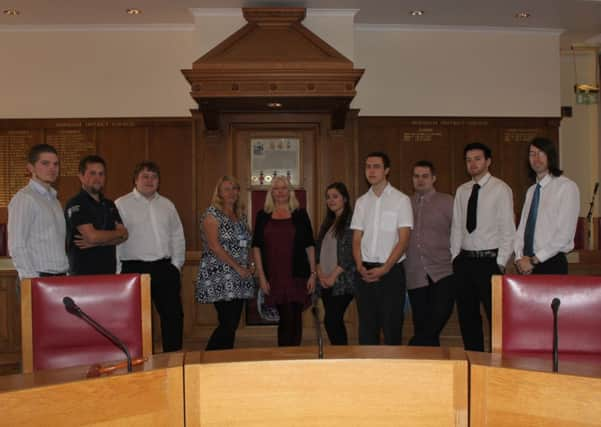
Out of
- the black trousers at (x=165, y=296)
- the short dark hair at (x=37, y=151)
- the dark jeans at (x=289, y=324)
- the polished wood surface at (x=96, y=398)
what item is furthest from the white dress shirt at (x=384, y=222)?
the polished wood surface at (x=96, y=398)

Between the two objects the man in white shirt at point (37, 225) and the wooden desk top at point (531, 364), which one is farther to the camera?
the man in white shirt at point (37, 225)

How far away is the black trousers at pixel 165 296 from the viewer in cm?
445

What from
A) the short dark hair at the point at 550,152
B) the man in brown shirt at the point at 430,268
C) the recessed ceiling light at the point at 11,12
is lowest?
the man in brown shirt at the point at 430,268

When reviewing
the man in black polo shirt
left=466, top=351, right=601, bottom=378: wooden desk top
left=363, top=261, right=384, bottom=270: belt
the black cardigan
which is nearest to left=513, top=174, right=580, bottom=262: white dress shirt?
left=363, top=261, right=384, bottom=270: belt

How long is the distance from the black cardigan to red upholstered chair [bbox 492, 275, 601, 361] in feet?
8.06

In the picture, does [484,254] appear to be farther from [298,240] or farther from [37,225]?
[37,225]

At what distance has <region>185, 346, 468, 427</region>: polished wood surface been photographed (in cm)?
160

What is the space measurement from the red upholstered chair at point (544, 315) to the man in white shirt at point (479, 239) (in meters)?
1.93

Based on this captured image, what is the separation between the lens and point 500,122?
745 centimetres

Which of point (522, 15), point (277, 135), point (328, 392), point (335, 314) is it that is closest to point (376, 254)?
point (335, 314)

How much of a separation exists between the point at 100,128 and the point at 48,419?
618cm

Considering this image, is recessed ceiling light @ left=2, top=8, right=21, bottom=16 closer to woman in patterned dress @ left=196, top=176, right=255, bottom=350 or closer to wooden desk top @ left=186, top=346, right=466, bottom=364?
woman in patterned dress @ left=196, top=176, right=255, bottom=350

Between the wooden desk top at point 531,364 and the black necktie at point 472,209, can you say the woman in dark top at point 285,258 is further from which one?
the wooden desk top at point 531,364

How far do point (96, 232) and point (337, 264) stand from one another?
1.56 meters
